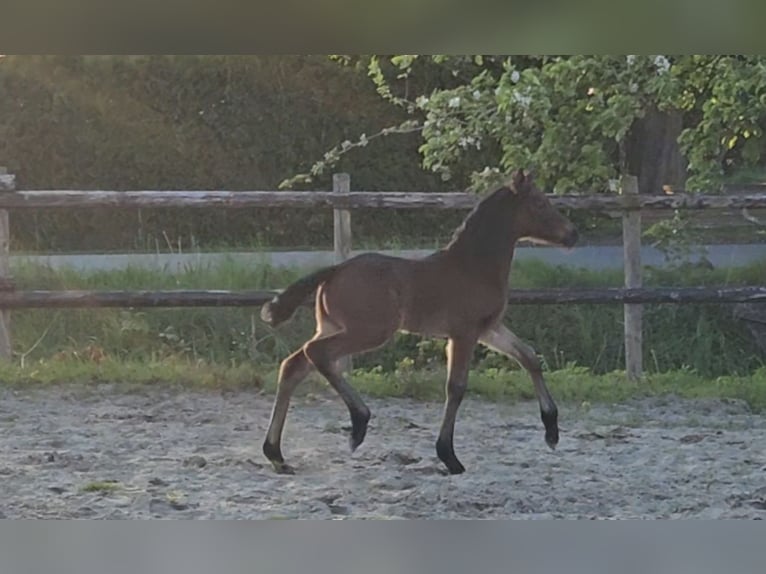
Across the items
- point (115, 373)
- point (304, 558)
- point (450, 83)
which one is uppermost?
point (450, 83)

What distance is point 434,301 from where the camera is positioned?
3824 millimetres

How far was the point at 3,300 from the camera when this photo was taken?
4.84 meters

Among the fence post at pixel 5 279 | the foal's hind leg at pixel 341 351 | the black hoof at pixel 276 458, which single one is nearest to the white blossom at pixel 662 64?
the foal's hind leg at pixel 341 351

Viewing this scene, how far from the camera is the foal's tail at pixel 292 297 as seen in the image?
149 inches

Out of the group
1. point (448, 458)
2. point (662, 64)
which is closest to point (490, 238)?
point (448, 458)

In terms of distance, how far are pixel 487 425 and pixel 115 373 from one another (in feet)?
5.03

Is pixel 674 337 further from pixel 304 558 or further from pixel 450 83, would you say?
pixel 304 558

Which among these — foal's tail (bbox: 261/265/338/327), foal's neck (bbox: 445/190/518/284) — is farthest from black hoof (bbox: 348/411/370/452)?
foal's neck (bbox: 445/190/518/284)

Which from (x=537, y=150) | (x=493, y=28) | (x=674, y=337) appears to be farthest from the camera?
(x=674, y=337)

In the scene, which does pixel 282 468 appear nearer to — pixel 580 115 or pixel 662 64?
pixel 580 115

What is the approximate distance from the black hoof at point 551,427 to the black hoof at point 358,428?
0.63 meters

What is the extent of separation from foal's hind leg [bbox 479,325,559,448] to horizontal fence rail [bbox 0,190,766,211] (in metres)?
0.74

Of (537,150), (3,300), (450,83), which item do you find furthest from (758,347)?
(3,300)

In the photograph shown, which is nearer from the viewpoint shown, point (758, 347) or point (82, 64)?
point (82, 64)
